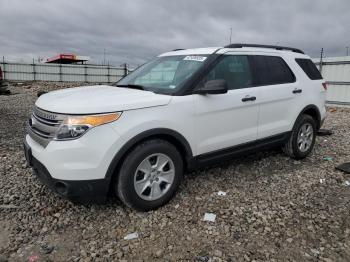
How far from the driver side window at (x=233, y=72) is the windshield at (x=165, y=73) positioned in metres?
0.21

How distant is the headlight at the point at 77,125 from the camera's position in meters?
2.96

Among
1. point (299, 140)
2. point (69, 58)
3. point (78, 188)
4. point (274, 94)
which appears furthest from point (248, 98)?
point (69, 58)

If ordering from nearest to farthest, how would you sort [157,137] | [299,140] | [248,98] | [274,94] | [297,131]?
[157,137] → [248,98] → [274,94] → [297,131] → [299,140]

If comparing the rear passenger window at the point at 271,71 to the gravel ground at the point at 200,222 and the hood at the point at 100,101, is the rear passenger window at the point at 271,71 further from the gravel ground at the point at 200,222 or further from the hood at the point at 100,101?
the hood at the point at 100,101

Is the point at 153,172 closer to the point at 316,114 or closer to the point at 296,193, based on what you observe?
the point at 296,193

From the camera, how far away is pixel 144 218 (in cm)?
337

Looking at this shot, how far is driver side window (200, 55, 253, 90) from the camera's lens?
3.93 metres

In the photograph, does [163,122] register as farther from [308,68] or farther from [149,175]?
[308,68]

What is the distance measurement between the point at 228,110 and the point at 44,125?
211 cm

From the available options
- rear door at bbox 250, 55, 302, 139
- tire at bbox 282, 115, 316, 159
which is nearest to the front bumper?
rear door at bbox 250, 55, 302, 139

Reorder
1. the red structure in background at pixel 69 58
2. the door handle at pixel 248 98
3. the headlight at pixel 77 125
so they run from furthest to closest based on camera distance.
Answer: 1. the red structure in background at pixel 69 58
2. the door handle at pixel 248 98
3. the headlight at pixel 77 125

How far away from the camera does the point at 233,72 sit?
4137mm

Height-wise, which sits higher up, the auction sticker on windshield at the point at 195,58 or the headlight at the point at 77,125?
the auction sticker on windshield at the point at 195,58

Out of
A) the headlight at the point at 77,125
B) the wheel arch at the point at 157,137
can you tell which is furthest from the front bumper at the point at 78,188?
the headlight at the point at 77,125
